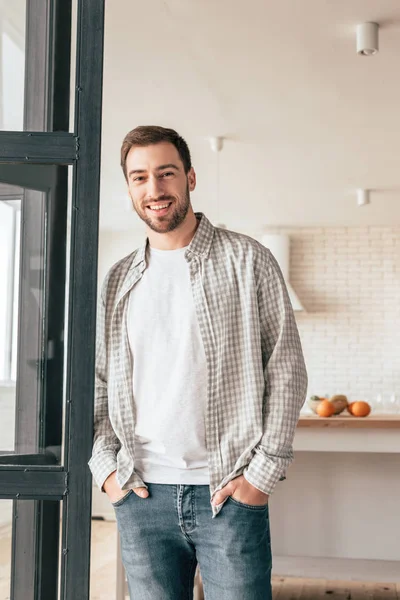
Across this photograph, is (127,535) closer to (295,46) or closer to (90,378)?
(90,378)

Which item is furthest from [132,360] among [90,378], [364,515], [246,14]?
[364,515]

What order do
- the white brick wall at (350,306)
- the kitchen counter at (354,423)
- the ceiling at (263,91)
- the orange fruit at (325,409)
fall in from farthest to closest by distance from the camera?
the white brick wall at (350,306)
the orange fruit at (325,409)
the kitchen counter at (354,423)
the ceiling at (263,91)

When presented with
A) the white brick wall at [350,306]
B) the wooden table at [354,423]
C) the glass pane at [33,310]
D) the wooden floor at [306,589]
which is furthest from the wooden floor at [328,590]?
the white brick wall at [350,306]

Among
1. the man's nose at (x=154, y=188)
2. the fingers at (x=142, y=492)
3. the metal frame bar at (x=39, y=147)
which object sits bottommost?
the fingers at (x=142, y=492)

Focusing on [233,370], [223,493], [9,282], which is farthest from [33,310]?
[223,493]

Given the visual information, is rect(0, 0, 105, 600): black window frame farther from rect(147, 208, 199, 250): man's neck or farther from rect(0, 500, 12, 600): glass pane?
rect(147, 208, 199, 250): man's neck

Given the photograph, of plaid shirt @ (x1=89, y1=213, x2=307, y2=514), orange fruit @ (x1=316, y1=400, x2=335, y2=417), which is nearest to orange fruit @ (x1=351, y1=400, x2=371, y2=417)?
orange fruit @ (x1=316, y1=400, x2=335, y2=417)

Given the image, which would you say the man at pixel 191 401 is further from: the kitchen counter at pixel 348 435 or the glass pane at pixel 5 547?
the kitchen counter at pixel 348 435

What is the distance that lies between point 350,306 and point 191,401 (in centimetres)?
659

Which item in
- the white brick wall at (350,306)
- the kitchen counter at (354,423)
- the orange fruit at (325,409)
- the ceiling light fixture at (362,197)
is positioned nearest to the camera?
the kitchen counter at (354,423)

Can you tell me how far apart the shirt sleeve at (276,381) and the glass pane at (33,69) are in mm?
543

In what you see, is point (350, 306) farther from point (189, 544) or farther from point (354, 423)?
point (189, 544)

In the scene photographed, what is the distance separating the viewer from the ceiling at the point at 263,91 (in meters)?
3.30

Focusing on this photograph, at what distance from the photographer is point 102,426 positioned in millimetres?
1617
